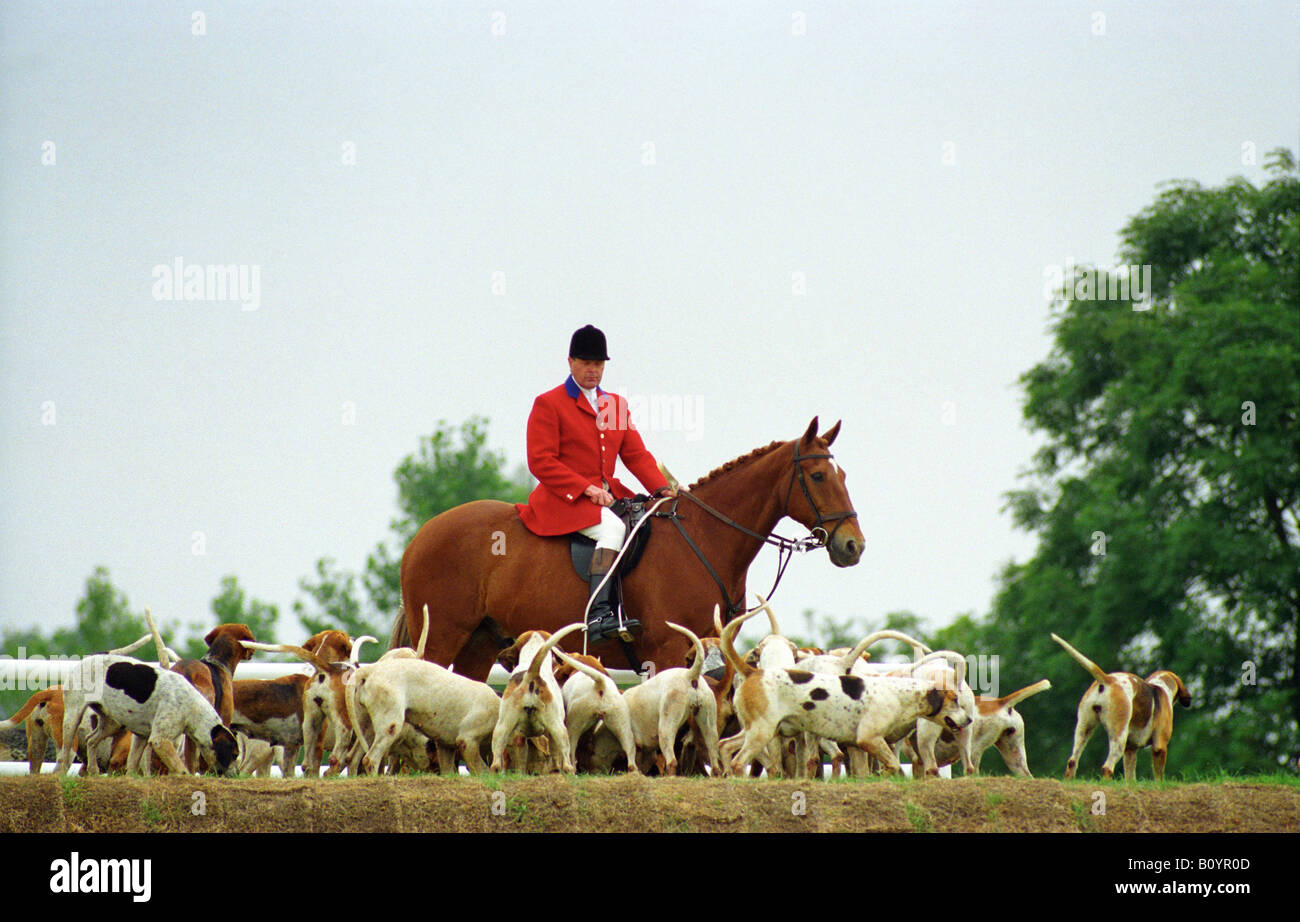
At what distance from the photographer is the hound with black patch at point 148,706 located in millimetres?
8859

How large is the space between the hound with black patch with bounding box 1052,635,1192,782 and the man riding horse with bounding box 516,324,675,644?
3.18 metres

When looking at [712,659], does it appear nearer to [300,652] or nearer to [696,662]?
[696,662]

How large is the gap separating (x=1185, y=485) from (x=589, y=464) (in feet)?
66.6

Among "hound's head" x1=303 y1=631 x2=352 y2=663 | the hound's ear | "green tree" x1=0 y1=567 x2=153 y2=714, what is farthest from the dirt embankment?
"green tree" x1=0 y1=567 x2=153 y2=714

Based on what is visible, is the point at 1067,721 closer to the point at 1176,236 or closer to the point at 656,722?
the point at 1176,236

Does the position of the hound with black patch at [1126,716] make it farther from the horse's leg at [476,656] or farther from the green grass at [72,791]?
the green grass at [72,791]

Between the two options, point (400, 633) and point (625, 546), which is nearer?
point (625, 546)

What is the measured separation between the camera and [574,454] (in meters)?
12.0

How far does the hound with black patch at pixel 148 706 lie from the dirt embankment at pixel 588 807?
3.11 feet

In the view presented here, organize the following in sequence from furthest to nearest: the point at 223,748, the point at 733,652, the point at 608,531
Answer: the point at 608,531
the point at 733,652
the point at 223,748

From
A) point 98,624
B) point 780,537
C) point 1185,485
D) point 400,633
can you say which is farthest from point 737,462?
point 98,624

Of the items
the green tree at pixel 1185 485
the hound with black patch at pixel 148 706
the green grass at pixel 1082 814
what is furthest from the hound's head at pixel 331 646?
the green tree at pixel 1185 485
